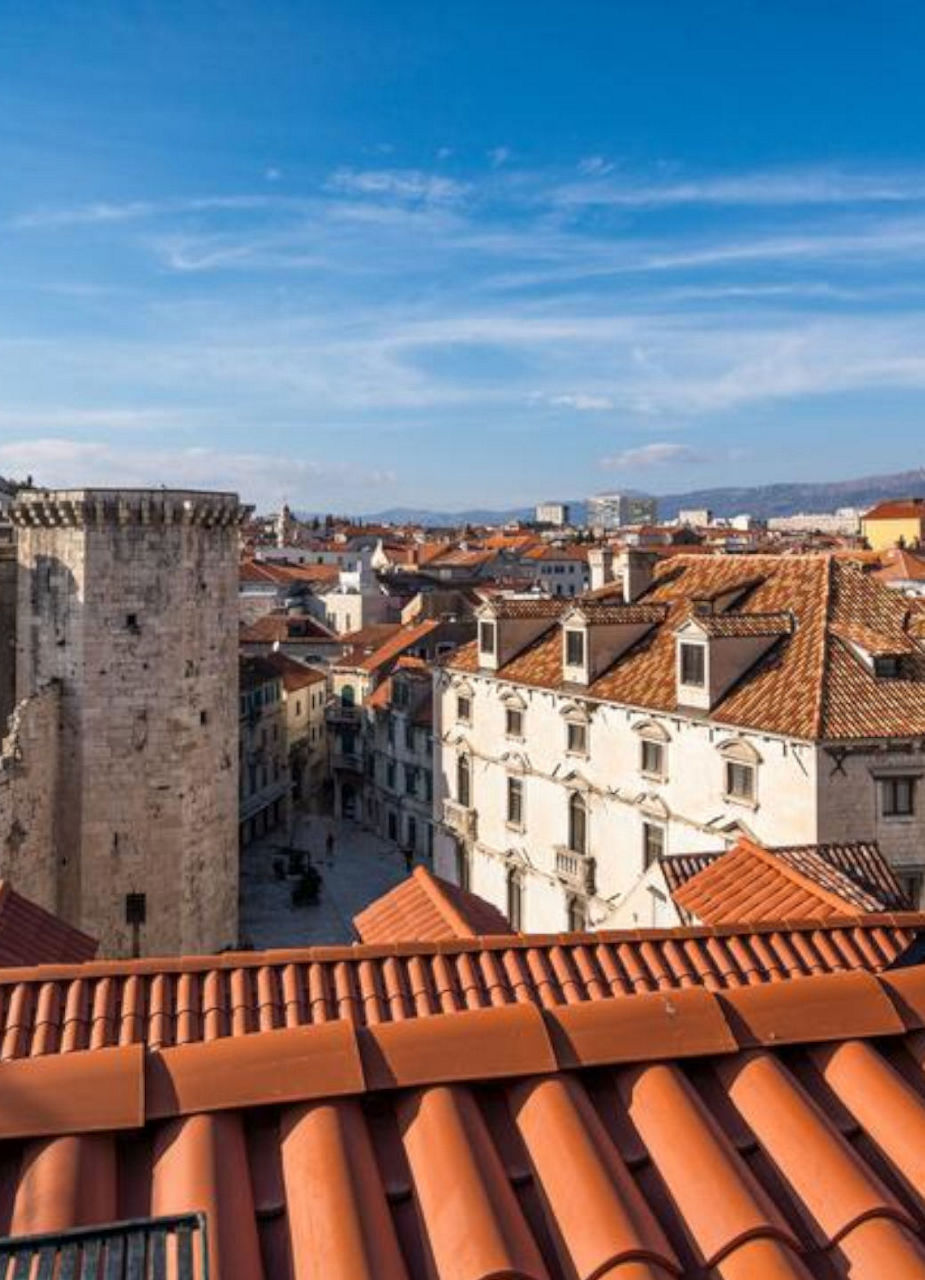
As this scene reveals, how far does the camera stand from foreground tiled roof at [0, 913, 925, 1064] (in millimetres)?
7590

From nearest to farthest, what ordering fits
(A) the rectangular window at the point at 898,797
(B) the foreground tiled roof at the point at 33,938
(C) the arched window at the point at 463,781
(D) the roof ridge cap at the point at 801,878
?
1. (B) the foreground tiled roof at the point at 33,938
2. (D) the roof ridge cap at the point at 801,878
3. (A) the rectangular window at the point at 898,797
4. (C) the arched window at the point at 463,781

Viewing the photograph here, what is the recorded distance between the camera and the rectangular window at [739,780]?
2283 cm

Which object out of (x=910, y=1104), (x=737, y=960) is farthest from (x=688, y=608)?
(x=910, y=1104)

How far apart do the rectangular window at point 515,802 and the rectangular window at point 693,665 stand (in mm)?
8040

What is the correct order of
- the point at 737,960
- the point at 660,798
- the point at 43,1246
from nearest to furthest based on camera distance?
the point at 43,1246 < the point at 737,960 < the point at 660,798

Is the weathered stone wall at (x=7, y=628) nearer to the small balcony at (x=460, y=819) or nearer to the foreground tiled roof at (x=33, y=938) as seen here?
the small balcony at (x=460, y=819)

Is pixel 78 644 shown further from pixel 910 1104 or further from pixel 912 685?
pixel 910 1104

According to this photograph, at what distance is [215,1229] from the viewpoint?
4.50 metres

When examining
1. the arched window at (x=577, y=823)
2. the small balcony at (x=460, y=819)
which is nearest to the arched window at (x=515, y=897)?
the small balcony at (x=460, y=819)

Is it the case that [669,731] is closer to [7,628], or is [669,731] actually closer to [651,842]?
[651,842]

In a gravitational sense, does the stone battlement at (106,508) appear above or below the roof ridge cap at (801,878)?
above

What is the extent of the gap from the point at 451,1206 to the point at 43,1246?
159cm

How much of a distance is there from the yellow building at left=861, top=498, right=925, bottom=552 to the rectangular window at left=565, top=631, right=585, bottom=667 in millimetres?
89051

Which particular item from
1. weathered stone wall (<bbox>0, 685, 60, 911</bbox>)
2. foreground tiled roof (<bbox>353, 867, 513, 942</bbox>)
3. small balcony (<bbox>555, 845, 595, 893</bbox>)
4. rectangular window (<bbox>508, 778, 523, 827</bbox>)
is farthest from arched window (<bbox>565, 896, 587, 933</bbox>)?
foreground tiled roof (<bbox>353, 867, 513, 942</bbox>)
